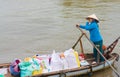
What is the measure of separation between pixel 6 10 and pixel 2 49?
887cm

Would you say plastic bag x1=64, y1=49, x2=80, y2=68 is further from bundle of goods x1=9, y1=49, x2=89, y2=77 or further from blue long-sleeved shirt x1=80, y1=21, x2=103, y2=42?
blue long-sleeved shirt x1=80, y1=21, x2=103, y2=42

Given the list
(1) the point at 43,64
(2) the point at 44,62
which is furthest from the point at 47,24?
(1) the point at 43,64

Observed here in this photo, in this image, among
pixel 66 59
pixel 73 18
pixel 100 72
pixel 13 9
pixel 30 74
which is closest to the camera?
pixel 30 74

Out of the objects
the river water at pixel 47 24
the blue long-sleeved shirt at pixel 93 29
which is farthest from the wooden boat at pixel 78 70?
the blue long-sleeved shirt at pixel 93 29

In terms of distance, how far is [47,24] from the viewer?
17.9m

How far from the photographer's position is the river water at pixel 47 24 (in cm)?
1386

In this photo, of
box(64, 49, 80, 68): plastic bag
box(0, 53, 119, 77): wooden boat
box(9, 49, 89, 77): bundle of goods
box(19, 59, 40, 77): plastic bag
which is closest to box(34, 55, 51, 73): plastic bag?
box(9, 49, 89, 77): bundle of goods

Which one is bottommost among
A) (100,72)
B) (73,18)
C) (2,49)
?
(100,72)

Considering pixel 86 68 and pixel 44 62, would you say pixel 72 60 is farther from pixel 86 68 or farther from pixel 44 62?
pixel 44 62

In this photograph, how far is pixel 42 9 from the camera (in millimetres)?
22344

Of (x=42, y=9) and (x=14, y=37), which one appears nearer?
(x=14, y=37)

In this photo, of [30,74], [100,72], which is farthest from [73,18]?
[30,74]

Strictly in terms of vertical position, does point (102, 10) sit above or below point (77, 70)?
above

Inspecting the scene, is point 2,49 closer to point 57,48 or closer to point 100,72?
point 57,48
